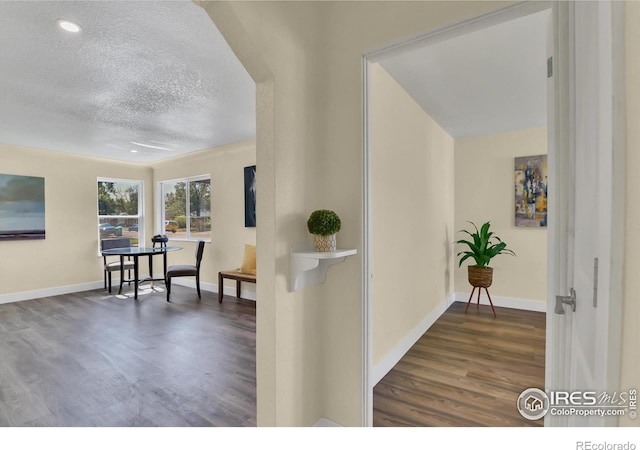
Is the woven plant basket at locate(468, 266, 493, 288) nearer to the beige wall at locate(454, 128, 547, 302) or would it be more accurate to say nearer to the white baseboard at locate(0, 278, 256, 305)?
the beige wall at locate(454, 128, 547, 302)

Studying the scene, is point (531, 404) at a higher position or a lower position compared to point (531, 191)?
lower

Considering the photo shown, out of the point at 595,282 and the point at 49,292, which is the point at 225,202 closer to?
the point at 49,292

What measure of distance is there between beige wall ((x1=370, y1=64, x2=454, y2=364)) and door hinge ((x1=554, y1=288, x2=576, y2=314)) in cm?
146

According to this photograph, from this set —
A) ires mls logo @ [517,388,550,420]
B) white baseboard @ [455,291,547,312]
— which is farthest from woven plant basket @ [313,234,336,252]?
white baseboard @ [455,291,547,312]

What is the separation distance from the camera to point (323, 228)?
1.57 meters

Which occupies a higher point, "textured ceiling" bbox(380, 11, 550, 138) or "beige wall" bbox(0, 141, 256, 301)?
"textured ceiling" bbox(380, 11, 550, 138)

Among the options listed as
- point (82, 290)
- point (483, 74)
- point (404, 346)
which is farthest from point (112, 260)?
point (483, 74)

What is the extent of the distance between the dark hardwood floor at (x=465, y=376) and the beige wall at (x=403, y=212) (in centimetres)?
26

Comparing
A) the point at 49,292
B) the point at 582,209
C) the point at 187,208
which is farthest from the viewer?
the point at 187,208

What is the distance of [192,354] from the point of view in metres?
3.07

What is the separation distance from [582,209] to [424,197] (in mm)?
2689

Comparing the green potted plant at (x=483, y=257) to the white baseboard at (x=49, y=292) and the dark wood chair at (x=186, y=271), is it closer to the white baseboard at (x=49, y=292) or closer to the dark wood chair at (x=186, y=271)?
the dark wood chair at (x=186, y=271)

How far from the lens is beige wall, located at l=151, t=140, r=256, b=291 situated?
17.4 feet
